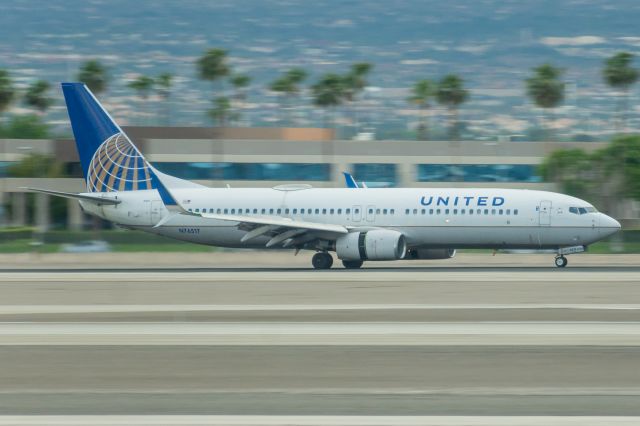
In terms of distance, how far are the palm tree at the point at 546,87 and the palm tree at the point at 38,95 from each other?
46.4 meters

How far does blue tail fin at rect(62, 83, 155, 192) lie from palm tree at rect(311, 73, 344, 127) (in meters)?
53.3

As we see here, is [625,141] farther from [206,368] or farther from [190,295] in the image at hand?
[206,368]

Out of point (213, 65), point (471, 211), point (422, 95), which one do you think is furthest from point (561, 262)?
point (422, 95)

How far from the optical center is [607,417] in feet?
46.3

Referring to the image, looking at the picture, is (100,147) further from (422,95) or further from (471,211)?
(422,95)

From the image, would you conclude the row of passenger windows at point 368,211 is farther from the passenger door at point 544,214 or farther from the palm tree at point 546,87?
the palm tree at point 546,87

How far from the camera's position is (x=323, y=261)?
145ft

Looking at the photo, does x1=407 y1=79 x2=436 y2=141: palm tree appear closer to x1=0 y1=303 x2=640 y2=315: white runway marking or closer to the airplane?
the airplane

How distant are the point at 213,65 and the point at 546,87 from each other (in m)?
29.0

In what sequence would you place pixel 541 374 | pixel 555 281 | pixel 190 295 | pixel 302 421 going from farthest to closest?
pixel 555 281 < pixel 190 295 < pixel 541 374 < pixel 302 421

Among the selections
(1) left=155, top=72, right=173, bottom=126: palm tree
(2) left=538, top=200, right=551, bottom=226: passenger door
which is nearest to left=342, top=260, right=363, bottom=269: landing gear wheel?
(2) left=538, top=200, right=551, bottom=226: passenger door

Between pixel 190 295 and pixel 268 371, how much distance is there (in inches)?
551

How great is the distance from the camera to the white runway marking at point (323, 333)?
21188 millimetres

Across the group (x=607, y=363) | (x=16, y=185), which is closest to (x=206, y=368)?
(x=607, y=363)
